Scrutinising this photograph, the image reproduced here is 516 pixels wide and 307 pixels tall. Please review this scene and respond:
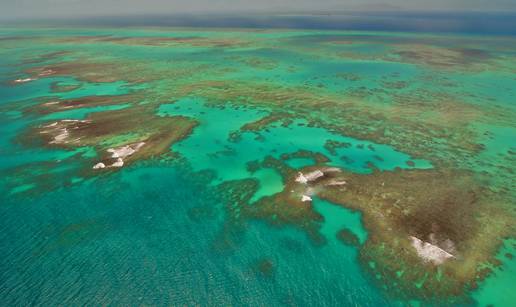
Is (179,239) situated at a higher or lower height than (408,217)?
lower

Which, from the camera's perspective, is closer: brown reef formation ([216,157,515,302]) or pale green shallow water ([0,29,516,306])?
pale green shallow water ([0,29,516,306])

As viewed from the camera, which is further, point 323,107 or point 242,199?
point 323,107

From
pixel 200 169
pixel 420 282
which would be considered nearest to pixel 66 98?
pixel 200 169

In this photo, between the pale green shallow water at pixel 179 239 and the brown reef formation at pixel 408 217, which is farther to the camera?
the brown reef formation at pixel 408 217

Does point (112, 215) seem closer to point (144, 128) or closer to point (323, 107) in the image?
point (144, 128)

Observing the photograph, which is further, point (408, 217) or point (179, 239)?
point (408, 217)

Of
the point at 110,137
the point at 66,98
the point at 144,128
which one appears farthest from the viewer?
the point at 66,98

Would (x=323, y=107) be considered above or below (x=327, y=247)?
above

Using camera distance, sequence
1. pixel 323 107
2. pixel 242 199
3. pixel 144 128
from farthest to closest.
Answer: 1. pixel 323 107
2. pixel 144 128
3. pixel 242 199
